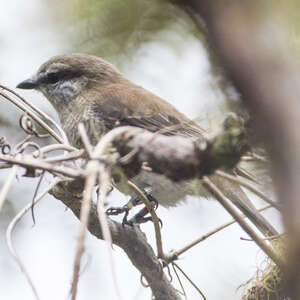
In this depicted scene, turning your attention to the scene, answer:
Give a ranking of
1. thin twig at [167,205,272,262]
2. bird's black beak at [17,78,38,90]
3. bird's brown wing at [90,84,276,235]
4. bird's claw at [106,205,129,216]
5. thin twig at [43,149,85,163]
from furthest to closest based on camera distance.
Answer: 1. bird's black beak at [17,78,38,90]
2. bird's brown wing at [90,84,276,235]
3. bird's claw at [106,205,129,216]
4. thin twig at [167,205,272,262]
5. thin twig at [43,149,85,163]

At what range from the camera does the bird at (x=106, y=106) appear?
4.33 metres

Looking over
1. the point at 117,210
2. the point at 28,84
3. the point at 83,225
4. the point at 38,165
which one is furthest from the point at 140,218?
the point at 28,84

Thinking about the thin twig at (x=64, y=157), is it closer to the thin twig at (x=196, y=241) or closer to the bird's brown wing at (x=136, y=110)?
the thin twig at (x=196, y=241)

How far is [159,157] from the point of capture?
1.28 metres

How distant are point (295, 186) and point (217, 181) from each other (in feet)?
11.9

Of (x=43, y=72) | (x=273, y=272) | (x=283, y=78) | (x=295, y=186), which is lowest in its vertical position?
(x=295, y=186)

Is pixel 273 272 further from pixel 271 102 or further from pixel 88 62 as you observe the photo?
pixel 88 62

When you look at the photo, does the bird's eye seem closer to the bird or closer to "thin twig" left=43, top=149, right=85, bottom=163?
the bird

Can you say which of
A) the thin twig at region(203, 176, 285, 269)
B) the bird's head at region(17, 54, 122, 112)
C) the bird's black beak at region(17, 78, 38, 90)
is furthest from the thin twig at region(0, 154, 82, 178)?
the bird's black beak at region(17, 78, 38, 90)

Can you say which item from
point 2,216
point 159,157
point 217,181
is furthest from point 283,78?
point 2,216

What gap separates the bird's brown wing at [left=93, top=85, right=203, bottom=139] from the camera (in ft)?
15.1

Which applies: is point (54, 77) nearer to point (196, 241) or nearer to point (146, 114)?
point (146, 114)

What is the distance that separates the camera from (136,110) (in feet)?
15.7

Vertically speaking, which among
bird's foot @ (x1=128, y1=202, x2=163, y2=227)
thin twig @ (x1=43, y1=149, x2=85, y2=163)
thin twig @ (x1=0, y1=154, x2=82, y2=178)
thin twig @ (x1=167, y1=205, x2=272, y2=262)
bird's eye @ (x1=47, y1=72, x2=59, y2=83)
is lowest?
thin twig @ (x1=0, y1=154, x2=82, y2=178)
